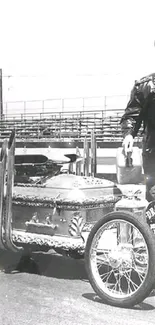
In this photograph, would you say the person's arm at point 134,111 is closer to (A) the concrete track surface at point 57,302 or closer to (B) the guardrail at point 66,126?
(A) the concrete track surface at point 57,302

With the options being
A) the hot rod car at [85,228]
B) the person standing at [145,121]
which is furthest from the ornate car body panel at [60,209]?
the person standing at [145,121]

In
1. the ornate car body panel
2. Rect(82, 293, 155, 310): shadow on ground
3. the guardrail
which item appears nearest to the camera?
Rect(82, 293, 155, 310): shadow on ground

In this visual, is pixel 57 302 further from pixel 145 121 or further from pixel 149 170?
pixel 145 121

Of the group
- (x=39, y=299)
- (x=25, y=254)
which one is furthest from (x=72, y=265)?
(x=39, y=299)

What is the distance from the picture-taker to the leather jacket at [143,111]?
416 centimetres

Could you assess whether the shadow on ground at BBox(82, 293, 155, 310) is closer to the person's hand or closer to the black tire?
the black tire

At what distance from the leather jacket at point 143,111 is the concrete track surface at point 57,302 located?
135 centimetres

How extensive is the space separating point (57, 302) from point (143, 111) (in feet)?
5.74

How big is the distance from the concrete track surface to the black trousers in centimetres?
87

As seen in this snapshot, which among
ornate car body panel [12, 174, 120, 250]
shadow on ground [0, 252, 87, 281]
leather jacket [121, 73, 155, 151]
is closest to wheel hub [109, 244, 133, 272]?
ornate car body panel [12, 174, 120, 250]

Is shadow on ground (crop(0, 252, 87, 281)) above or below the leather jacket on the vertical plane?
below

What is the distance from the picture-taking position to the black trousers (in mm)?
4223

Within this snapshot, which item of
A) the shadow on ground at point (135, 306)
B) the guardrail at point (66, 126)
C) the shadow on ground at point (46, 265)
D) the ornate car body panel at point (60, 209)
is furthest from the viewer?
the guardrail at point (66, 126)

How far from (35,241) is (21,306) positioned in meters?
0.81
